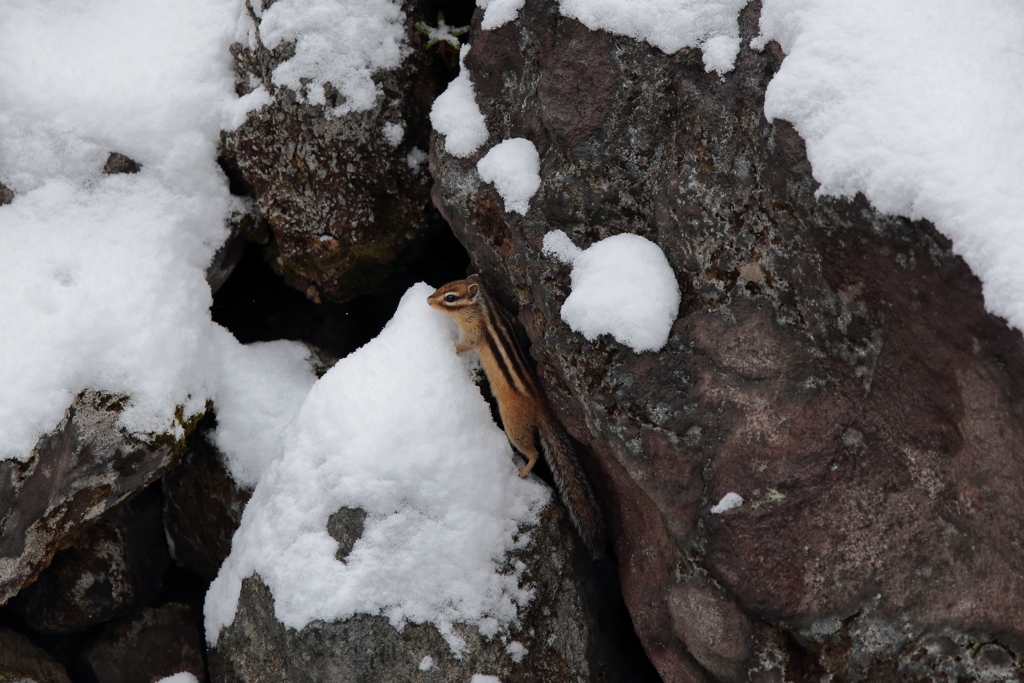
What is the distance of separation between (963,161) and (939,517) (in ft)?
3.93

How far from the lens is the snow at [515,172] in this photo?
3107mm

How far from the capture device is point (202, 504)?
162 inches

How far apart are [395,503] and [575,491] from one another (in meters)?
0.83

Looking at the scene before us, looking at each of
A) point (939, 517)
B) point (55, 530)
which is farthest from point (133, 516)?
point (939, 517)

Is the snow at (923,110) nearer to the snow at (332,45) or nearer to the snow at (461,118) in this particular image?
the snow at (461,118)

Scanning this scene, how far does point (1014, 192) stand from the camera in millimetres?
2223

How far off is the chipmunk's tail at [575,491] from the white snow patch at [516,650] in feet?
1.74

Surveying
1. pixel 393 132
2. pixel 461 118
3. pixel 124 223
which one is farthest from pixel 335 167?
pixel 124 223

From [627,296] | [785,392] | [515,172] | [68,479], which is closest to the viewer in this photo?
[785,392]

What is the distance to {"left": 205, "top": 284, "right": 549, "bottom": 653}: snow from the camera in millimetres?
3252

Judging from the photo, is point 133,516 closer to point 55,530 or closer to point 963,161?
point 55,530

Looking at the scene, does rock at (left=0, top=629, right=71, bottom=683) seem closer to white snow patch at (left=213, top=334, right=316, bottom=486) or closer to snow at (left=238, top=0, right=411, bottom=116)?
white snow patch at (left=213, top=334, right=316, bottom=486)

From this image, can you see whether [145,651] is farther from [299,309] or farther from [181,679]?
[299,309]

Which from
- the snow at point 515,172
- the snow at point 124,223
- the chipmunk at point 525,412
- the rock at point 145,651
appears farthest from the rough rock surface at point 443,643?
the snow at point 515,172
